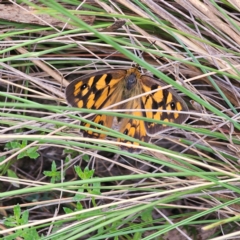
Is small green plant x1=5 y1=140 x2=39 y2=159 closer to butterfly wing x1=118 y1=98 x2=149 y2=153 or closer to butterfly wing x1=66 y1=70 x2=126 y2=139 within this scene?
butterfly wing x1=66 y1=70 x2=126 y2=139

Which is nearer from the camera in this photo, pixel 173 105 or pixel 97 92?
pixel 173 105

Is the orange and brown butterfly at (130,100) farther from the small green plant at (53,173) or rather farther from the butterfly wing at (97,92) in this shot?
the small green plant at (53,173)

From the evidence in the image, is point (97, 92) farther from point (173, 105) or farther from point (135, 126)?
point (173, 105)

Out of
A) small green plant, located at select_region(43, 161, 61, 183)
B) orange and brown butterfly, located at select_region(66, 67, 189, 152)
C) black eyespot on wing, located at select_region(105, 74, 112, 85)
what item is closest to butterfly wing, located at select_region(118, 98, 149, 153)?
orange and brown butterfly, located at select_region(66, 67, 189, 152)

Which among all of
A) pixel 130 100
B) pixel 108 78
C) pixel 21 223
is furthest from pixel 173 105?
pixel 21 223

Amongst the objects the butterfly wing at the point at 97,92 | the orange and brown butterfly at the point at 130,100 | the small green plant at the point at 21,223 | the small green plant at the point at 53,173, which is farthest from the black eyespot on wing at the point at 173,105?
the small green plant at the point at 21,223

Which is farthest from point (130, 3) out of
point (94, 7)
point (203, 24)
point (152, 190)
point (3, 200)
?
point (3, 200)

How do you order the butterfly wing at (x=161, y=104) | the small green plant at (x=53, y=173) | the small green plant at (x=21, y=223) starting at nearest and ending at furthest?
the small green plant at (x=21, y=223) → the butterfly wing at (x=161, y=104) → the small green plant at (x=53, y=173)
